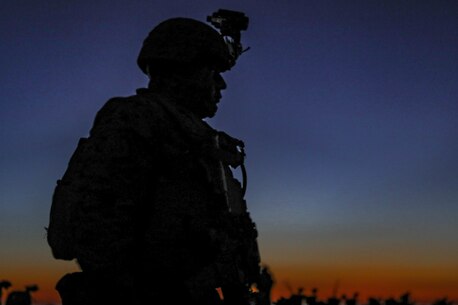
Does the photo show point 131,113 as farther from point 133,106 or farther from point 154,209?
point 154,209

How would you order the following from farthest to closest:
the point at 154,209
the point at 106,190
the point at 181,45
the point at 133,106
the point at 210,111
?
the point at 210,111, the point at 181,45, the point at 133,106, the point at 154,209, the point at 106,190

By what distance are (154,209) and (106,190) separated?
52cm

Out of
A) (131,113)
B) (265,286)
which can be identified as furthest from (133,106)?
(265,286)

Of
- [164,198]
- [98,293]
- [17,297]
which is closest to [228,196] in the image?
[164,198]

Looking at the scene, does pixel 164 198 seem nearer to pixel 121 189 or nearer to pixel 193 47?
pixel 121 189

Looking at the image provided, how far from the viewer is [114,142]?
4.73 meters

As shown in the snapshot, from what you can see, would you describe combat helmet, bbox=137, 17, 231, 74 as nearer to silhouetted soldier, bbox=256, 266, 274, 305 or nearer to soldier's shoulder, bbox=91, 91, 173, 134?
soldier's shoulder, bbox=91, 91, 173, 134

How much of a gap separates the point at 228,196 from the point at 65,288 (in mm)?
1874

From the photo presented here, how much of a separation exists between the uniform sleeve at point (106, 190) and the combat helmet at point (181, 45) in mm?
959


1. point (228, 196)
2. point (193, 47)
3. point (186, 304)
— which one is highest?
point (193, 47)

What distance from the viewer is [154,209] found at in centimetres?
487

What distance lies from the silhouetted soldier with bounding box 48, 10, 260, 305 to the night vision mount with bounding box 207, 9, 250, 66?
6.07 feet

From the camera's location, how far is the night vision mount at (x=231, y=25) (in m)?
7.57

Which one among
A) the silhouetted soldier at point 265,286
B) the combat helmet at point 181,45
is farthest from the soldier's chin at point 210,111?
the silhouetted soldier at point 265,286
